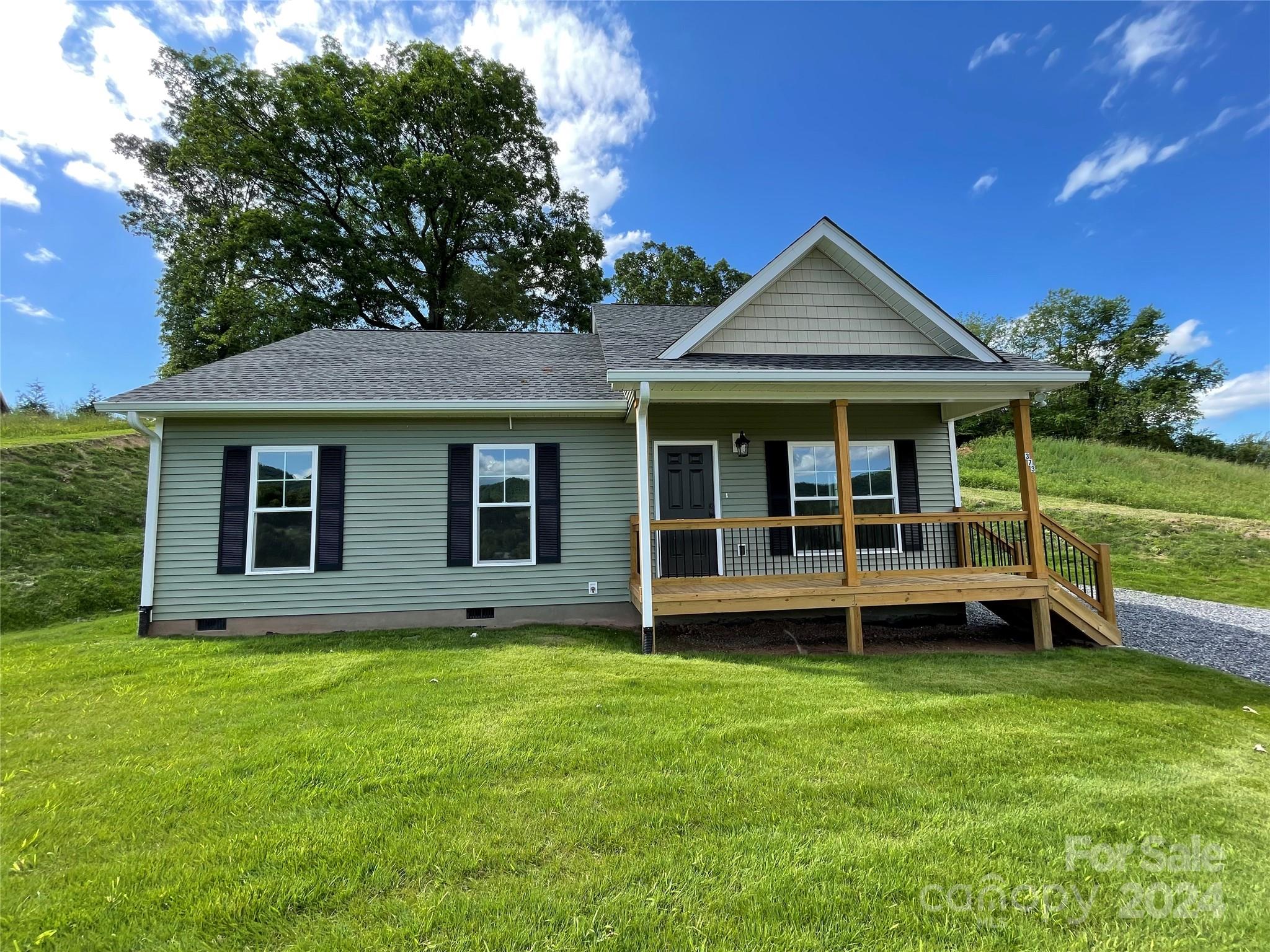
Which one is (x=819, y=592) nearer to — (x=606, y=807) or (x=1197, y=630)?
(x=606, y=807)

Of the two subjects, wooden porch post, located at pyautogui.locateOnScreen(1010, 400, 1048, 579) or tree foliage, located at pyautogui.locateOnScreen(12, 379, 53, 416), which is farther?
tree foliage, located at pyautogui.locateOnScreen(12, 379, 53, 416)

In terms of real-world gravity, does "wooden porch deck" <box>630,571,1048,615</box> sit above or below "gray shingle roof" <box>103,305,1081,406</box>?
below

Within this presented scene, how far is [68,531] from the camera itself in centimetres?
1006

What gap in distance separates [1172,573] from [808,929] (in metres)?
13.8

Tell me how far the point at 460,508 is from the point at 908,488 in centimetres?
655

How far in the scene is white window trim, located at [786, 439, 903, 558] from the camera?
7.76 metres

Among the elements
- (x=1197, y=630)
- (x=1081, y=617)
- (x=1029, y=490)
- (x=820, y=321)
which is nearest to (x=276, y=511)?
(x=820, y=321)

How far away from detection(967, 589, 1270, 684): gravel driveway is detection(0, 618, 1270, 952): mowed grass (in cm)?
123

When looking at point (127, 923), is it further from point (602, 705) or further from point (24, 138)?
point (24, 138)

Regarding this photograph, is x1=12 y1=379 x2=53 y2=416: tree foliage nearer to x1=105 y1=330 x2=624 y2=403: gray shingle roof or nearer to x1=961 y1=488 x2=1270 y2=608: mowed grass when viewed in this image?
x1=105 y1=330 x2=624 y2=403: gray shingle roof

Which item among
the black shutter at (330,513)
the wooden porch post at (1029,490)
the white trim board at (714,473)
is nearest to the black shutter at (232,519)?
the black shutter at (330,513)

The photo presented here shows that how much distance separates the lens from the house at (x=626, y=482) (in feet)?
21.1

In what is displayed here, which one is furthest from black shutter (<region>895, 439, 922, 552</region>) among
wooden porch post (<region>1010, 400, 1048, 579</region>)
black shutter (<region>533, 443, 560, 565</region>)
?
black shutter (<region>533, 443, 560, 565</region>)

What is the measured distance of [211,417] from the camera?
6891 millimetres
